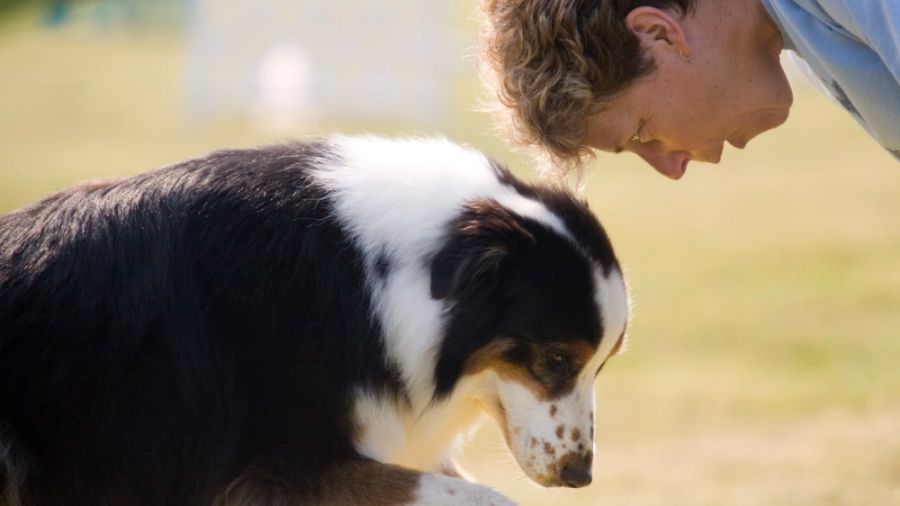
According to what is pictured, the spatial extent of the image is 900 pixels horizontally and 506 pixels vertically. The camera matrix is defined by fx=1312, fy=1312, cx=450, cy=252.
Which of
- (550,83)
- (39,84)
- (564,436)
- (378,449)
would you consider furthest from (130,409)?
(39,84)

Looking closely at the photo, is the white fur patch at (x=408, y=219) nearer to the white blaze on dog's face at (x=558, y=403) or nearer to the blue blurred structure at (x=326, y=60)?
the white blaze on dog's face at (x=558, y=403)

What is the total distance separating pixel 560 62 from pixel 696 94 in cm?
41

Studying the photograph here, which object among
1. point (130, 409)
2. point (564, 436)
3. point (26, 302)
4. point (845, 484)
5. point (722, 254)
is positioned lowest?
point (722, 254)

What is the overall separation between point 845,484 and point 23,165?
45.5 feet

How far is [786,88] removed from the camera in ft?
12.8

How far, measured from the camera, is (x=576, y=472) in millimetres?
3955

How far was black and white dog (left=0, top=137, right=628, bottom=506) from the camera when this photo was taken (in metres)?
3.71

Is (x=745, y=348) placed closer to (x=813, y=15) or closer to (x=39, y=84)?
(x=813, y=15)

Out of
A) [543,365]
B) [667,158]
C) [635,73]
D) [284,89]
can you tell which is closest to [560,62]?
[635,73]

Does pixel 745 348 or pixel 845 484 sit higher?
pixel 845 484

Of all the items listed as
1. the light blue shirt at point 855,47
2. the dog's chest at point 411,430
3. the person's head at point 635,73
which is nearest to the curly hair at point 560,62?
the person's head at point 635,73

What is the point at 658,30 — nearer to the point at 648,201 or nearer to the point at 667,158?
the point at 667,158

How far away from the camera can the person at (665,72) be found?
3.55 m

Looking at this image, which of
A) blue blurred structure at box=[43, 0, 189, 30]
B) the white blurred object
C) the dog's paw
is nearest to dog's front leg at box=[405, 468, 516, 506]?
the dog's paw
